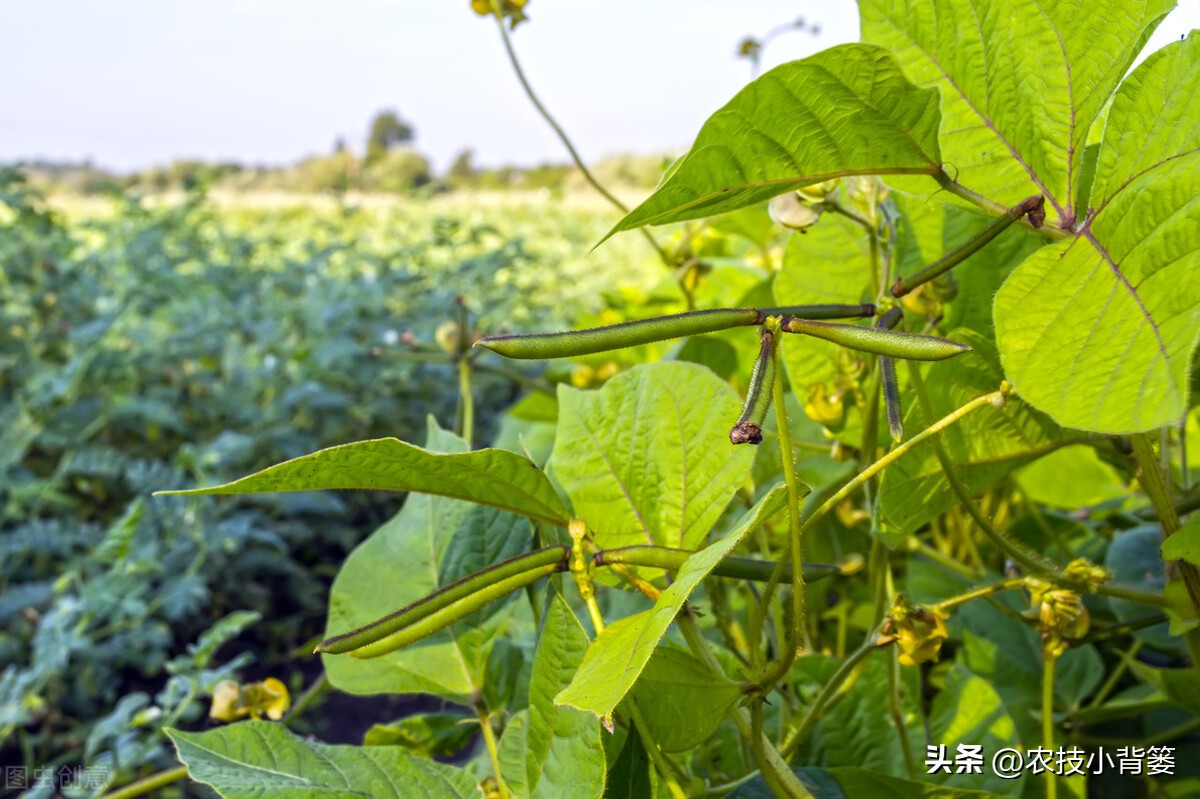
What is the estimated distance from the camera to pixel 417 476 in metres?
0.34

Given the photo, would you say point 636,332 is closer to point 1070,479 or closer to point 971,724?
point 971,724

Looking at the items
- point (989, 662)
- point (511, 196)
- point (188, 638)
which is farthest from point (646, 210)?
point (511, 196)

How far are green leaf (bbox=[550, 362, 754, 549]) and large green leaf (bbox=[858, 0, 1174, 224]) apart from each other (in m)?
0.13

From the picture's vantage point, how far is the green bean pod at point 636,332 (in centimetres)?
28

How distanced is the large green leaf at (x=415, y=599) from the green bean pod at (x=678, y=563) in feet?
0.40

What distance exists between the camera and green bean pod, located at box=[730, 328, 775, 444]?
253 millimetres

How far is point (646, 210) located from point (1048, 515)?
557mm

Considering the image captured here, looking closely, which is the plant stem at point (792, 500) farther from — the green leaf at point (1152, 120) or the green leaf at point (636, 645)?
the green leaf at point (1152, 120)

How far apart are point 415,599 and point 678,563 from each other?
6.7 inches

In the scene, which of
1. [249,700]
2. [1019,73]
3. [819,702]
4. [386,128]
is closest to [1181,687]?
[819,702]

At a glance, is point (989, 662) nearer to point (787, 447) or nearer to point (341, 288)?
point (787, 447)

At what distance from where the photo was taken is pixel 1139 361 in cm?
25

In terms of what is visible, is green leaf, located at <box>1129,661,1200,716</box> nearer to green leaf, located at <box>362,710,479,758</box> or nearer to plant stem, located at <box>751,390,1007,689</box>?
plant stem, located at <box>751,390,1007,689</box>

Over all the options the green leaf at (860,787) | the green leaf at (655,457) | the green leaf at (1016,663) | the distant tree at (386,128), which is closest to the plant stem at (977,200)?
the green leaf at (655,457)
